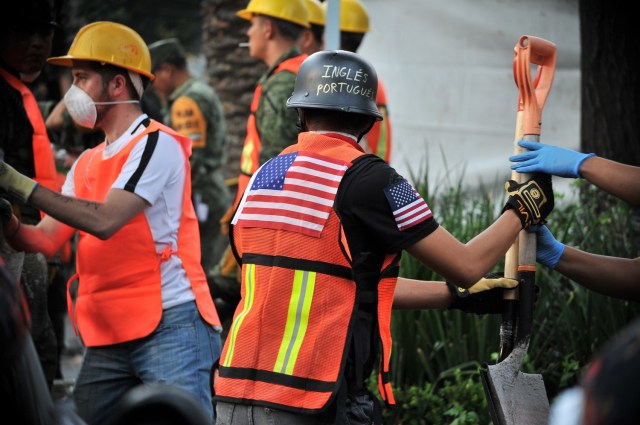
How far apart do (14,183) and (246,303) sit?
52.0 inches

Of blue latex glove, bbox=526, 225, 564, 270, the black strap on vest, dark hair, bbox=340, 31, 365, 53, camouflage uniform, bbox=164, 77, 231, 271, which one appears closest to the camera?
blue latex glove, bbox=526, 225, 564, 270

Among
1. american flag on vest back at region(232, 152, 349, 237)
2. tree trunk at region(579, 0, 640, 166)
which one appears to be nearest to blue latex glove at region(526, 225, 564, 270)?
american flag on vest back at region(232, 152, 349, 237)

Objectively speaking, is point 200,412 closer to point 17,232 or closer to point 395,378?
point 17,232

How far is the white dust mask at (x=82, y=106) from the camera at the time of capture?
15.5 feet

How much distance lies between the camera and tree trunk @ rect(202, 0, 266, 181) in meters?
12.4

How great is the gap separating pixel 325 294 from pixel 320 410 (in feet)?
1.13

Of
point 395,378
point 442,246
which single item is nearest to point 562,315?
point 395,378

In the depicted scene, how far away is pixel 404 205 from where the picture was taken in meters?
3.32

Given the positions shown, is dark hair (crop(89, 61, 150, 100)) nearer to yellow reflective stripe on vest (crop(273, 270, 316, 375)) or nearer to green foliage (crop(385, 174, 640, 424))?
yellow reflective stripe on vest (crop(273, 270, 316, 375))

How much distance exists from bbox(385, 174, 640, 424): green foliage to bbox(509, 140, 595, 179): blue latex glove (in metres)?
1.83

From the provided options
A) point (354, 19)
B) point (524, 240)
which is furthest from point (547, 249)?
point (354, 19)

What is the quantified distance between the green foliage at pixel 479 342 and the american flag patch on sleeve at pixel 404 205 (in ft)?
7.20

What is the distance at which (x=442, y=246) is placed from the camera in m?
3.41

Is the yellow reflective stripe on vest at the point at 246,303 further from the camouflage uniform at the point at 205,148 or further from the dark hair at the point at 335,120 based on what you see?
the camouflage uniform at the point at 205,148
